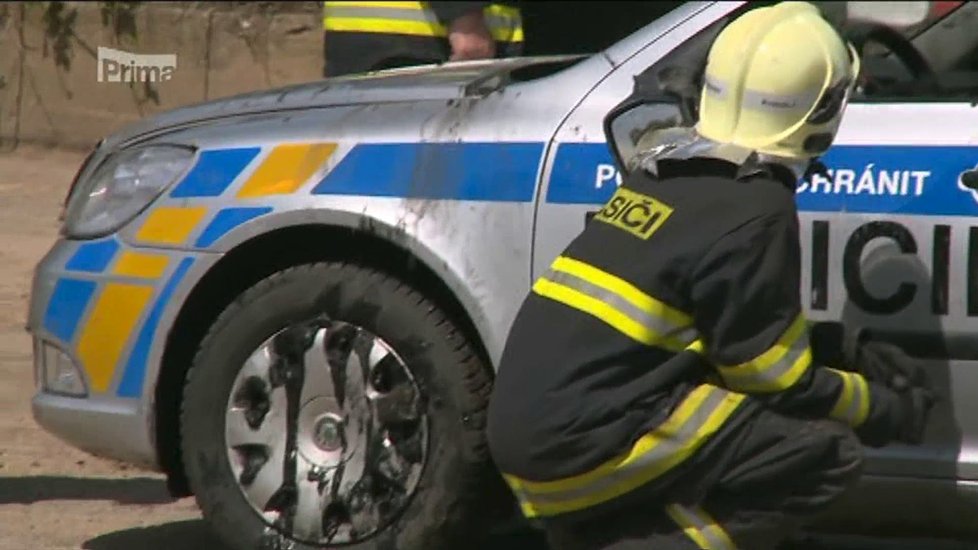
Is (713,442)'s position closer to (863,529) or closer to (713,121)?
(713,121)

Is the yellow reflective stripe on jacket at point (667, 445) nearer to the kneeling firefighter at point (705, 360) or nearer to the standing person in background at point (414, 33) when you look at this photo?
the kneeling firefighter at point (705, 360)

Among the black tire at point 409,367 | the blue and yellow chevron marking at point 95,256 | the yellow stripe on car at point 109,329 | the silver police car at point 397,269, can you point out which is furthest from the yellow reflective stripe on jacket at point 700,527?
the blue and yellow chevron marking at point 95,256

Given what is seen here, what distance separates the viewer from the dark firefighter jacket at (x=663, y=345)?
10.9 feet

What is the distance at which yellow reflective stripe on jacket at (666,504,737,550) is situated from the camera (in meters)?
3.43

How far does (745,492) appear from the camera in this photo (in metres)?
3.45

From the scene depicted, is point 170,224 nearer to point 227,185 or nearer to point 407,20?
point 227,185

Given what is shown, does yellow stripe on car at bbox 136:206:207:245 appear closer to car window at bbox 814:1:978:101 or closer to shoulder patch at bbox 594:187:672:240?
car window at bbox 814:1:978:101

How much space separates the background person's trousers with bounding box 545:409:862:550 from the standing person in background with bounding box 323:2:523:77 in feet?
10.4

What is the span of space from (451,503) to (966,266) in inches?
46.7

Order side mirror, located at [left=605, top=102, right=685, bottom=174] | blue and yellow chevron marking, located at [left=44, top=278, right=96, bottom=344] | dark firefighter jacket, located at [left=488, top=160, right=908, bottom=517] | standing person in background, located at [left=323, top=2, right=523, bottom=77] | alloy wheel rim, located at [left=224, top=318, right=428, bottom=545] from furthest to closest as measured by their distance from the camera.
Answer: standing person in background, located at [left=323, top=2, right=523, bottom=77] → blue and yellow chevron marking, located at [left=44, top=278, right=96, bottom=344] → alloy wheel rim, located at [left=224, top=318, right=428, bottom=545] → side mirror, located at [left=605, top=102, right=685, bottom=174] → dark firefighter jacket, located at [left=488, top=160, right=908, bottom=517]

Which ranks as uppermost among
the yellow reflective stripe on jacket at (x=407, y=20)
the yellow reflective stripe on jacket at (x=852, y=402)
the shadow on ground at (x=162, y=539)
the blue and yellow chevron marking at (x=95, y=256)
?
the yellow reflective stripe on jacket at (x=852, y=402)

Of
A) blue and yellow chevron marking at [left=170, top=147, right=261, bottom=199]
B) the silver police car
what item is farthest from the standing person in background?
blue and yellow chevron marking at [left=170, top=147, right=261, bottom=199]

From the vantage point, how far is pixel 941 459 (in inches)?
172

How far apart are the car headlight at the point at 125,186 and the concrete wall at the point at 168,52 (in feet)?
11.4
